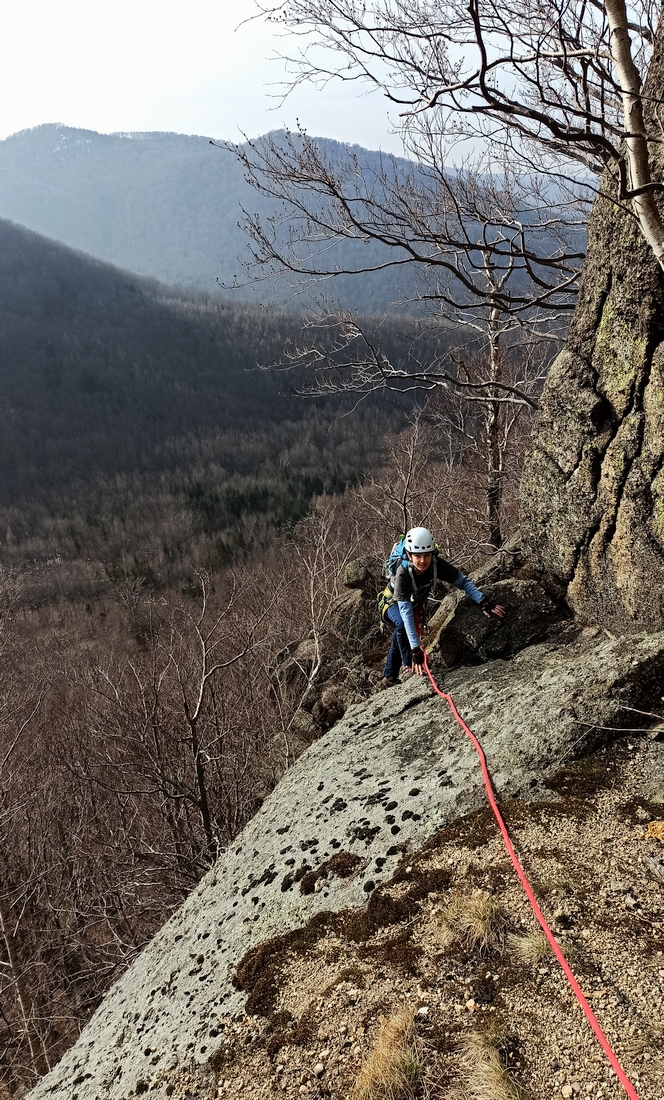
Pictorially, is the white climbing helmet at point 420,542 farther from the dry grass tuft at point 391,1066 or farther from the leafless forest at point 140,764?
the dry grass tuft at point 391,1066

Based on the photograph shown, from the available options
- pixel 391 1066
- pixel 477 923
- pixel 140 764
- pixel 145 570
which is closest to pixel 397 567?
pixel 477 923

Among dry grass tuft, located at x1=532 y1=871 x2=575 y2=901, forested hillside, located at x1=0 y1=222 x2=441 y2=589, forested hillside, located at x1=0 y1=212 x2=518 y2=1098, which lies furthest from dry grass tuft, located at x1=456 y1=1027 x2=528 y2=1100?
forested hillside, located at x1=0 y1=222 x2=441 y2=589

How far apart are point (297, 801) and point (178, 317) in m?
149

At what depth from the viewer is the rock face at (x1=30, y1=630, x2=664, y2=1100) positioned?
371cm

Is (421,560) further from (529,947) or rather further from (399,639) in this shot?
(529,947)

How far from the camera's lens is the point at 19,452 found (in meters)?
98.0

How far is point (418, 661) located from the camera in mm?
5773

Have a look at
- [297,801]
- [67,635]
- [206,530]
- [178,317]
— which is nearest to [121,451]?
[206,530]

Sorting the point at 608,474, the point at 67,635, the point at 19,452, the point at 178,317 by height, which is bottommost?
the point at 67,635

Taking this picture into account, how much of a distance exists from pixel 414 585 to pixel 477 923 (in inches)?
121

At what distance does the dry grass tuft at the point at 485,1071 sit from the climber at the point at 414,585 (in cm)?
327

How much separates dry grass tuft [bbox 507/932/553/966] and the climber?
2831 mm

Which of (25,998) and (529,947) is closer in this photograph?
(529,947)

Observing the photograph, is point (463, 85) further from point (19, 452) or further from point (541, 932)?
point (19, 452)
